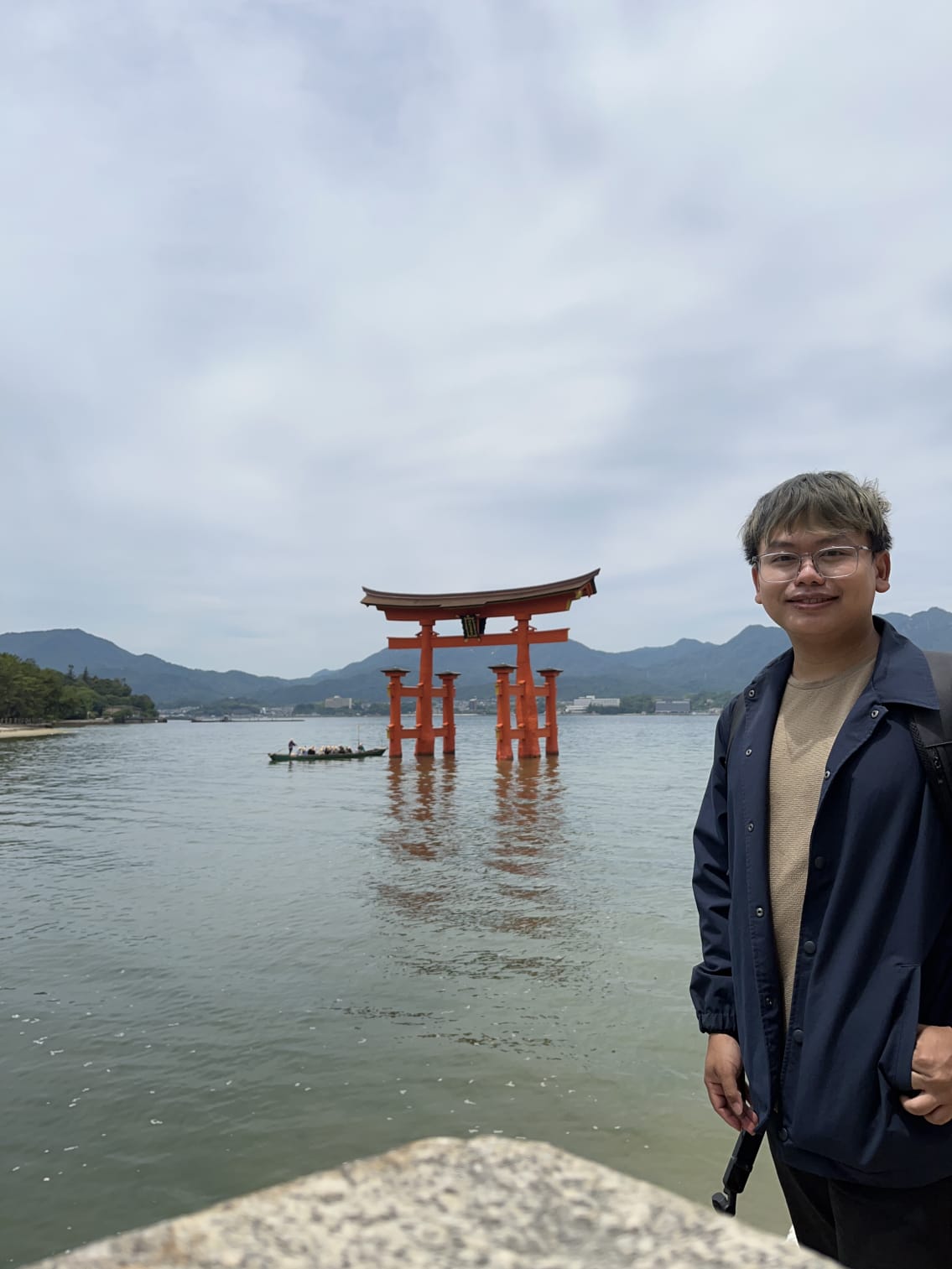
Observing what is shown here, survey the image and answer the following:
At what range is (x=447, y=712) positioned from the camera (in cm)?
3058

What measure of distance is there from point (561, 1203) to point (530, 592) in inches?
979

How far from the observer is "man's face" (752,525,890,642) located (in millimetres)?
1721

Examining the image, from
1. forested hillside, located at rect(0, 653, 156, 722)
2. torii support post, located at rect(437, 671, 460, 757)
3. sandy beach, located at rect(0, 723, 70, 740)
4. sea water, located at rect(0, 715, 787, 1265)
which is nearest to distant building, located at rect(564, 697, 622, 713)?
forested hillside, located at rect(0, 653, 156, 722)

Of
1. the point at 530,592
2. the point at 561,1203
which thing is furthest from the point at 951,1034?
the point at 530,592

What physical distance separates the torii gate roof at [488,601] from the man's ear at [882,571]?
75.3ft

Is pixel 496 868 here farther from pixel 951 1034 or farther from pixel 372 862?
pixel 951 1034

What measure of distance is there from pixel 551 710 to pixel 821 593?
28325mm

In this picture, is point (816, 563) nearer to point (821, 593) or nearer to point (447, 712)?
point (821, 593)

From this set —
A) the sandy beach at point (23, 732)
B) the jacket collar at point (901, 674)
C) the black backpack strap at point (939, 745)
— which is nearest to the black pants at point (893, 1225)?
the black backpack strap at point (939, 745)

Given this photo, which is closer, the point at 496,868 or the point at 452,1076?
the point at 452,1076

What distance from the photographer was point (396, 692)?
2755 cm

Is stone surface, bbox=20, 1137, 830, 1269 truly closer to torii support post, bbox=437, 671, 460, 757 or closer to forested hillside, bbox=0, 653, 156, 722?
torii support post, bbox=437, 671, 460, 757

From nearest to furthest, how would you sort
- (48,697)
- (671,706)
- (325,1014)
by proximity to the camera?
(325,1014), (48,697), (671,706)

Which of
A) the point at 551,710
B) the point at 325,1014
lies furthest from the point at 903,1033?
the point at 551,710
